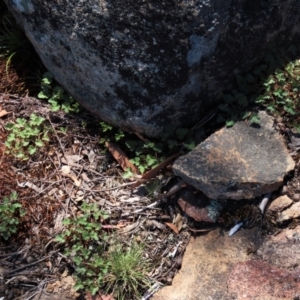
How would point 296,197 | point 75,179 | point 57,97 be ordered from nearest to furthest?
point 296,197, point 75,179, point 57,97

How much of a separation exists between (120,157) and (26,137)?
2.10 feet

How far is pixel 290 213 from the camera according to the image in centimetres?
298

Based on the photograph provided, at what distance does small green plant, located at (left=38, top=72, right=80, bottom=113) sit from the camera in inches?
136

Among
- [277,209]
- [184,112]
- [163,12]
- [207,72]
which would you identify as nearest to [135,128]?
[184,112]

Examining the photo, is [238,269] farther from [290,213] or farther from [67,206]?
[67,206]

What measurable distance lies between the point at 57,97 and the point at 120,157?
60 centimetres

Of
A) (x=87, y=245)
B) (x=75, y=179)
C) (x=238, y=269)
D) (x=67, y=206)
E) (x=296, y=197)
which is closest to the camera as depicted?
(x=238, y=269)

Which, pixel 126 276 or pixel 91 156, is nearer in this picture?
pixel 126 276

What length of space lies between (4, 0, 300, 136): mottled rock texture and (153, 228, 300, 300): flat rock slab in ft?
2.59

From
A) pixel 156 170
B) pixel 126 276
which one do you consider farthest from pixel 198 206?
pixel 126 276

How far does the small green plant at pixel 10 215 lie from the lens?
3113 millimetres

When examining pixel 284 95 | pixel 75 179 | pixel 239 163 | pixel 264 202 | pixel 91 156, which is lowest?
pixel 75 179

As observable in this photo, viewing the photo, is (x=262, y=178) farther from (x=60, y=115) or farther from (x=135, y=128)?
(x=60, y=115)

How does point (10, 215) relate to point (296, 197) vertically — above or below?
below
